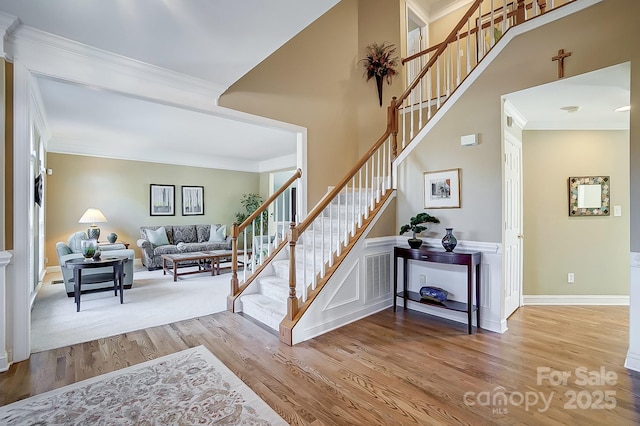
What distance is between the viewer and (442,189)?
3.60 metres

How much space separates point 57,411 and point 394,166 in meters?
4.00

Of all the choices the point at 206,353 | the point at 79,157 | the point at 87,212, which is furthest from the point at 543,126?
the point at 79,157

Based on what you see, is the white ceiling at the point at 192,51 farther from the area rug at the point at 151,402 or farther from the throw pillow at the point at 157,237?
the area rug at the point at 151,402

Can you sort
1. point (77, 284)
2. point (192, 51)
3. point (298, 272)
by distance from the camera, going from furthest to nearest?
point (77, 284) < point (298, 272) < point (192, 51)

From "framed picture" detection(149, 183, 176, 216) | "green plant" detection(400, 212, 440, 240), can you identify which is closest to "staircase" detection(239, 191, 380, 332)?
"green plant" detection(400, 212, 440, 240)

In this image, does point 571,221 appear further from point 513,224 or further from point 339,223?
point 339,223

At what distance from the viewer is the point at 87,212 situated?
6141mm

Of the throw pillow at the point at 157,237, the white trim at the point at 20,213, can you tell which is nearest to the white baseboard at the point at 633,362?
the white trim at the point at 20,213

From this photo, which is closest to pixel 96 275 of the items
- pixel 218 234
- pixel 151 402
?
pixel 151 402

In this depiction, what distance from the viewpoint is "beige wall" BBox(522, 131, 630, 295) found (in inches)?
154

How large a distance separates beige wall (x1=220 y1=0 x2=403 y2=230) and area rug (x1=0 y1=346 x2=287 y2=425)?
109 inches

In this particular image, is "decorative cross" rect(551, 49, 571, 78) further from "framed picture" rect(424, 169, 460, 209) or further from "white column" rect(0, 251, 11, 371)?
"white column" rect(0, 251, 11, 371)

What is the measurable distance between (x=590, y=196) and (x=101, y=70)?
5.94 metres

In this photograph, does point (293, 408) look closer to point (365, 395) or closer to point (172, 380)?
point (365, 395)
